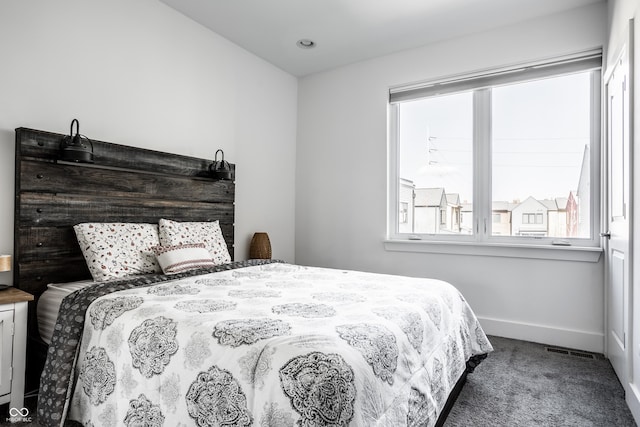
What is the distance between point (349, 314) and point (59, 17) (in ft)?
8.58

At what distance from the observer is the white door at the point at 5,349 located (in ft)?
6.11

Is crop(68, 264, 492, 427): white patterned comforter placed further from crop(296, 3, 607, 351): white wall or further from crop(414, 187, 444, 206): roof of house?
crop(414, 187, 444, 206): roof of house

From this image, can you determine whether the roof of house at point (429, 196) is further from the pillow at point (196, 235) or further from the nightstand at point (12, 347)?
the nightstand at point (12, 347)

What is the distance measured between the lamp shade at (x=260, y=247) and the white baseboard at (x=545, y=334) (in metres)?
2.09

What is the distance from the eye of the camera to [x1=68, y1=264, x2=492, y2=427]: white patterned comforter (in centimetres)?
114

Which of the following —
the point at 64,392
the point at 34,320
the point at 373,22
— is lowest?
the point at 64,392

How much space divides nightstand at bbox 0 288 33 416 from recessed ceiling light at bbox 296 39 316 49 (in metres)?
3.01

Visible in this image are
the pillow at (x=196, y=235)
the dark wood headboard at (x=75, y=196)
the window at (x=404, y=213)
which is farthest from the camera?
the window at (x=404, y=213)

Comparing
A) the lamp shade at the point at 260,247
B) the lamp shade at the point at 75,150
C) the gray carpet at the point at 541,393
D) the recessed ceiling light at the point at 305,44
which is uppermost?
the recessed ceiling light at the point at 305,44

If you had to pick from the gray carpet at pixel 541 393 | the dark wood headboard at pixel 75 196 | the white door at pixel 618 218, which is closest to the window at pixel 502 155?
the white door at pixel 618 218

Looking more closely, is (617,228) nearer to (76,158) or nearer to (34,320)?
(76,158)

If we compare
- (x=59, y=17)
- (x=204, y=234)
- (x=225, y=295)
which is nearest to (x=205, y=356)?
(x=225, y=295)

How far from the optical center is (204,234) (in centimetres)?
302

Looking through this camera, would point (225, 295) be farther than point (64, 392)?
Yes
